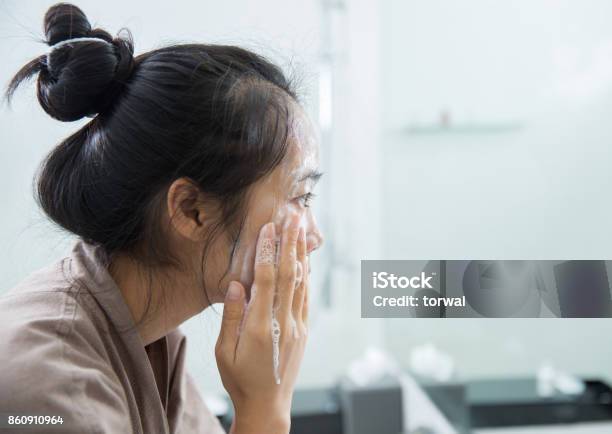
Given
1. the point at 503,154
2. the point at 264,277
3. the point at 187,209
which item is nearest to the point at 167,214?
the point at 187,209

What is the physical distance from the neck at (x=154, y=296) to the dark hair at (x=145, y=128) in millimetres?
20

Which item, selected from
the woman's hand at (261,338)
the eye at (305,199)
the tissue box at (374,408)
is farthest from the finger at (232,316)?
the tissue box at (374,408)

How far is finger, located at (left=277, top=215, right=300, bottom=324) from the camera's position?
61cm

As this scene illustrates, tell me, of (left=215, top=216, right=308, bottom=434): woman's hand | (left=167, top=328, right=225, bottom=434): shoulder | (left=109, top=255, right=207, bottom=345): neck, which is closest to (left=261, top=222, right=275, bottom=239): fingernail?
(left=215, top=216, right=308, bottom=434): woman's hand

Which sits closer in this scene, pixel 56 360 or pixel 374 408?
pixel 56 360

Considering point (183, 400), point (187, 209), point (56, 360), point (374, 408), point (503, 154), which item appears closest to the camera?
point (56, 360)

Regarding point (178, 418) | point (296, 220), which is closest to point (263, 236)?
point (296, 220)

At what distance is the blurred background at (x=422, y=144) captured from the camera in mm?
737

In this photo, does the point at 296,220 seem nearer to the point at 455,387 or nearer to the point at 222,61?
the point at 222,61

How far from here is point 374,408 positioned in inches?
45.2

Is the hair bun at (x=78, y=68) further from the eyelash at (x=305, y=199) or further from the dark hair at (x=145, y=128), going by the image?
the eyelash at (x=305, y=199)

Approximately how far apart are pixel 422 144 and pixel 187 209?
747mm

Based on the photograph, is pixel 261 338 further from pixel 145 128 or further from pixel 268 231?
pixel 145 128

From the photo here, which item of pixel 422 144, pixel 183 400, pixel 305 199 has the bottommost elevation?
pixel 183 400
